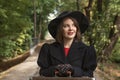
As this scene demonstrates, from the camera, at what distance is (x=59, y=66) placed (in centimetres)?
394

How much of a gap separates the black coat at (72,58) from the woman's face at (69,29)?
105 mm

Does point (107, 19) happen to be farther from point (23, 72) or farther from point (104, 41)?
point (23, 72)

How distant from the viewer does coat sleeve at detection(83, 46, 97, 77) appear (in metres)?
4.00

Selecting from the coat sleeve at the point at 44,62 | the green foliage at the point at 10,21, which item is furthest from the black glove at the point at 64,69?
the green foliage at the point at 10,21

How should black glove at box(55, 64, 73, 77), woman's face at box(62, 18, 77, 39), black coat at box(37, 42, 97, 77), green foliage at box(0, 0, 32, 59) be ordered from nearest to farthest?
1. black glove at box(55, 64, 73, 77)
2. black coat at box(37, 42, 97, 77)
3. woman's face at box(62, 18, 77, 39)
4. green foliage at box(0, 0, 32, 59)

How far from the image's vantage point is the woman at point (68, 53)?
399 centimetres

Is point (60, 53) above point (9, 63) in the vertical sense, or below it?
above

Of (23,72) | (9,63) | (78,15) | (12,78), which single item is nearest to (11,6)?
(23,72)

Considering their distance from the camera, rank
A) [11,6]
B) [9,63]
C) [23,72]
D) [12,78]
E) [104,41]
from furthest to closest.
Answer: [9,63]
[11,6]
[104,41]
[23,72]
[12,78]

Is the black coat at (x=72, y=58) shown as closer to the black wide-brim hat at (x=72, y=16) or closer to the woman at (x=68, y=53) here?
the woman at (x=68, y=53)

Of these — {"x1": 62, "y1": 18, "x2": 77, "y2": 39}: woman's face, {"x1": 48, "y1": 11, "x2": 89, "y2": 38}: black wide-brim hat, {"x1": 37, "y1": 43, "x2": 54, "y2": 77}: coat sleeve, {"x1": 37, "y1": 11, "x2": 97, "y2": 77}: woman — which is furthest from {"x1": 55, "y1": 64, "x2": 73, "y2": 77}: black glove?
{"x1": 48, "y1": 11, "x2": 89, "y2": 38}: black wide-brim hat

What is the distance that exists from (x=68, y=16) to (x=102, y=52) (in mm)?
13472

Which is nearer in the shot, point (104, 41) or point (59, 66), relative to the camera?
point (59, 66)

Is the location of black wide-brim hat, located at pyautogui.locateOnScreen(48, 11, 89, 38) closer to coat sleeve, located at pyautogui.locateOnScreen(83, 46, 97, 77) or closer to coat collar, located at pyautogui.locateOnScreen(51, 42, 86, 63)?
coat collar, located at pyautogui.locateOnScreen(51, 42, 86, 63)
